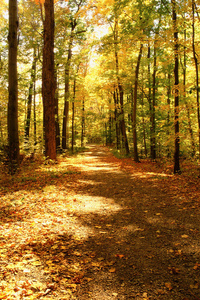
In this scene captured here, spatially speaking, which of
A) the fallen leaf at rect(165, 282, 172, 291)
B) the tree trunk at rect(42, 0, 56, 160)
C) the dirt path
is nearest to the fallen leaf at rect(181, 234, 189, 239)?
the dirt path

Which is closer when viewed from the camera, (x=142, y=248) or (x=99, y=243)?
(x=142, y=248)

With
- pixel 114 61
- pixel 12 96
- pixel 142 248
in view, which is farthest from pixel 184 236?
pixel 114 61

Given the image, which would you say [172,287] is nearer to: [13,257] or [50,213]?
[13,257]

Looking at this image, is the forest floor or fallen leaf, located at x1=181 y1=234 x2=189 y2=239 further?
fallen leaf, located at x1=181 y1=234 x2=189 y2=239

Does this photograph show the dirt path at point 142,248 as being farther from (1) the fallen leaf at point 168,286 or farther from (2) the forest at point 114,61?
(2) the forest at point 114,61

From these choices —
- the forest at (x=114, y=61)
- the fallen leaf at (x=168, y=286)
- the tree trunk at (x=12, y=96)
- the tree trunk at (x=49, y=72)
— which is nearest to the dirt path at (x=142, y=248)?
the fallen leaf at (x=168, y=286)

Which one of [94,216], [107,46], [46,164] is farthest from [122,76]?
[94,216]

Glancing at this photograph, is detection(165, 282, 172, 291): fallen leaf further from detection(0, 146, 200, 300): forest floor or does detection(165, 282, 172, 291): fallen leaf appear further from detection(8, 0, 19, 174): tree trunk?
detection(8, 0, 19, 174): tree trunk

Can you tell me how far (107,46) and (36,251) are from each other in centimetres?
1199

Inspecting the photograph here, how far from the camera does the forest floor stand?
98.2 inches

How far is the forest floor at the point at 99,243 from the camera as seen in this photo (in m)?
2.49

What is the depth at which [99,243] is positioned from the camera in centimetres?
367

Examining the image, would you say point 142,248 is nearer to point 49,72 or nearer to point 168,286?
point 168,286

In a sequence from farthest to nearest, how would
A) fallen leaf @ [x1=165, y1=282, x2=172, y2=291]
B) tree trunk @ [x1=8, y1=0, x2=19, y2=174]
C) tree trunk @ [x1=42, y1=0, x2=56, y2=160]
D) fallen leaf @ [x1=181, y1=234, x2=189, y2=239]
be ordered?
1. tree trunk @ [x1=42, y1=0, x2=56, y2=160]
2. tree trunk @ [x1=8, y1=0, x2=19, y2=174]
3. fallen leaf @ [x1=181, y1=234, x2=189, y2=239]
4. fallen leaf @ [x1=165, y1=282, x2=172, y2=291]
